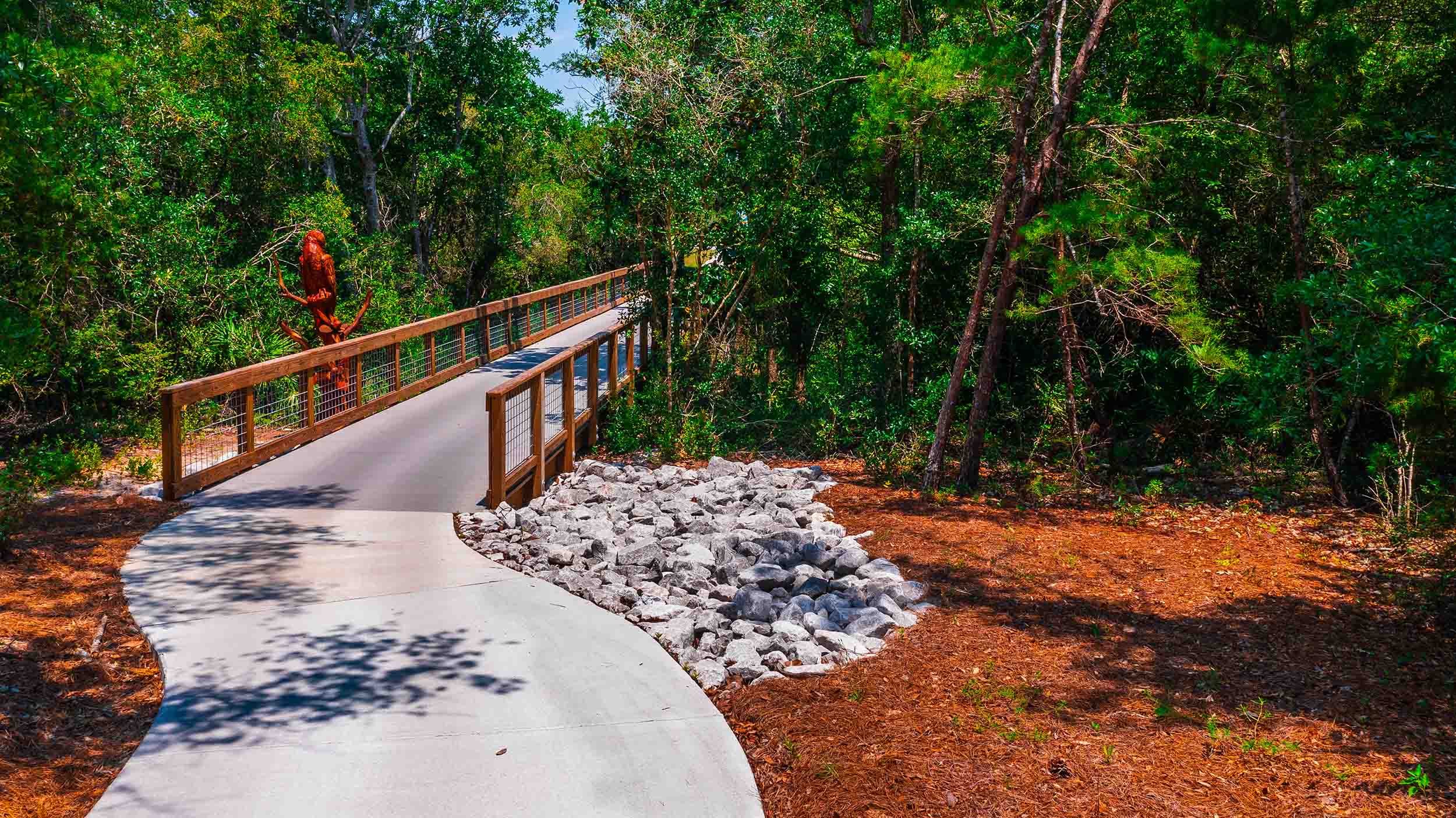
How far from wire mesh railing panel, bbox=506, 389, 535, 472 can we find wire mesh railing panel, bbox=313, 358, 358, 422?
3.00 m

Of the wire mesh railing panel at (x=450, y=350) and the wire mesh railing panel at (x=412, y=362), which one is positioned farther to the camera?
the wire mesh railing panel at (x=450, y=350)

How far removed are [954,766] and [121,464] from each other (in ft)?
34.0

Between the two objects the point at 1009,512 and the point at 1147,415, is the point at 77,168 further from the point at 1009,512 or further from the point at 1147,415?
the point at 1147,415

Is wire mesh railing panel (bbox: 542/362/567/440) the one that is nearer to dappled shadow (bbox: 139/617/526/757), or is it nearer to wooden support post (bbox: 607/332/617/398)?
wooden support post (bbox: 607/332/617/398)

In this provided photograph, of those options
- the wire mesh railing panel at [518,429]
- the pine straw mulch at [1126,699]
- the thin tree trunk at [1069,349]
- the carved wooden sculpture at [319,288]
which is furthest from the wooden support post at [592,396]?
the pine straw mulch at [1126,699]

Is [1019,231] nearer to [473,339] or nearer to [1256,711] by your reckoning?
[1256,711]

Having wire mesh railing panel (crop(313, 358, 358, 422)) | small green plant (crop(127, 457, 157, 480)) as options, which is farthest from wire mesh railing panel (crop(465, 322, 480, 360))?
small green plant (crop(127, 457, 157, 480))

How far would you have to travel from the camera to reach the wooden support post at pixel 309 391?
38.9 feet

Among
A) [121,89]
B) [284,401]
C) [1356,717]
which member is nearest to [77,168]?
[121,89]

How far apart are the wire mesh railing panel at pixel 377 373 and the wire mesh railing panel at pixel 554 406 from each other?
2761mm

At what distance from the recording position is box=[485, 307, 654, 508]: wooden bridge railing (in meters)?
9.59

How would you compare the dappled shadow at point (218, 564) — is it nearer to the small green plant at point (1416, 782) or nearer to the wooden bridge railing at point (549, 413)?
the wooden bridge railing at point (549, 413)

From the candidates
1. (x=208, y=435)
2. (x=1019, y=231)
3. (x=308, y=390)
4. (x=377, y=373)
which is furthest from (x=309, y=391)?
(x=1019, y=231)

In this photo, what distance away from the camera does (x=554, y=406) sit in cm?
1220
